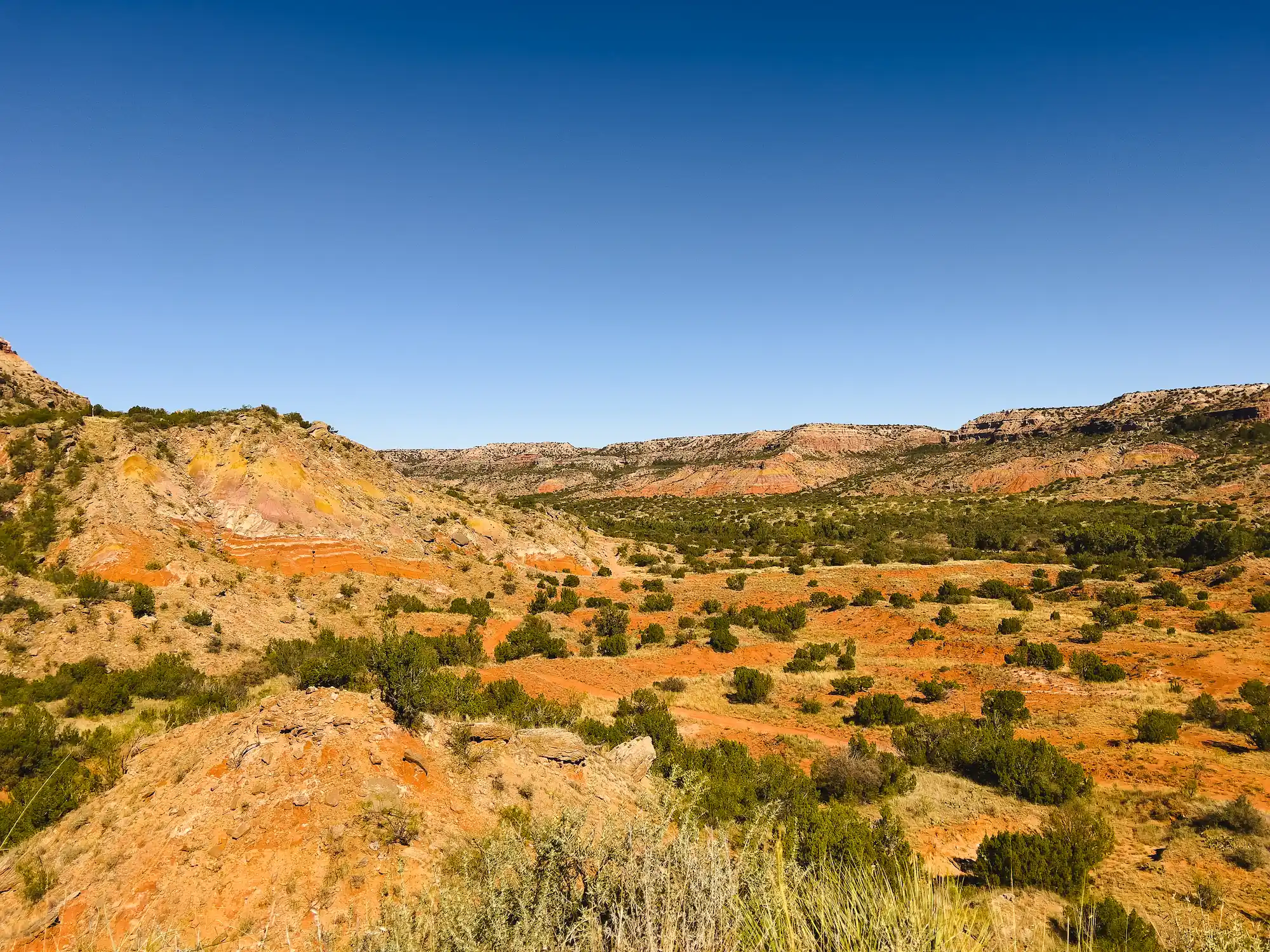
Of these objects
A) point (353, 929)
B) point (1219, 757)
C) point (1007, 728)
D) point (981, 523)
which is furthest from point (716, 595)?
point (981, 523)

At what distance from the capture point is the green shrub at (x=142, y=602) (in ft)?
56.0

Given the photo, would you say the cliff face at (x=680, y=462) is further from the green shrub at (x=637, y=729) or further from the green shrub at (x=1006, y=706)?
the green shrub at (x=637, y=729)

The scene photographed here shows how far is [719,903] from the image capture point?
3.98m

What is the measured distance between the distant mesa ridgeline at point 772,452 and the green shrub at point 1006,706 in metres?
78.2

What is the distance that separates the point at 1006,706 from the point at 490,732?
14383 millimetres

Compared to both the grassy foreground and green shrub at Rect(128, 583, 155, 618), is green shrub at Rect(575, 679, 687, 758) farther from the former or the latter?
green shrub at Rect(128, 583, 155, 618)

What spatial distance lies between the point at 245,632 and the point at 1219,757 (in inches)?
1033

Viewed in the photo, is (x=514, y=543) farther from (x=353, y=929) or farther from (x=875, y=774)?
(x=353, y=929)

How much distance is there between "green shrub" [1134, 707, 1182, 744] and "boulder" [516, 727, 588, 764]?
1364 cm

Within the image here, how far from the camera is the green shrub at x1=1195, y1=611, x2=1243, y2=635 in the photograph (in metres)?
21.3

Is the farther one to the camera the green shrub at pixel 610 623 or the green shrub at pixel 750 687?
the green shrub at pixel 610 623

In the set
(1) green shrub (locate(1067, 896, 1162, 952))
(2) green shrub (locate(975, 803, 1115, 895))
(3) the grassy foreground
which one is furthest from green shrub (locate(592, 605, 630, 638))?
(3) the grassy foreground

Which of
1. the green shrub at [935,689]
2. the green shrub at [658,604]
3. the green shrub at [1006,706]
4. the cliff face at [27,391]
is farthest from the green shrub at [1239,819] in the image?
the cliff face at [27,391]

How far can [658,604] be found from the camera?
2930 cm
